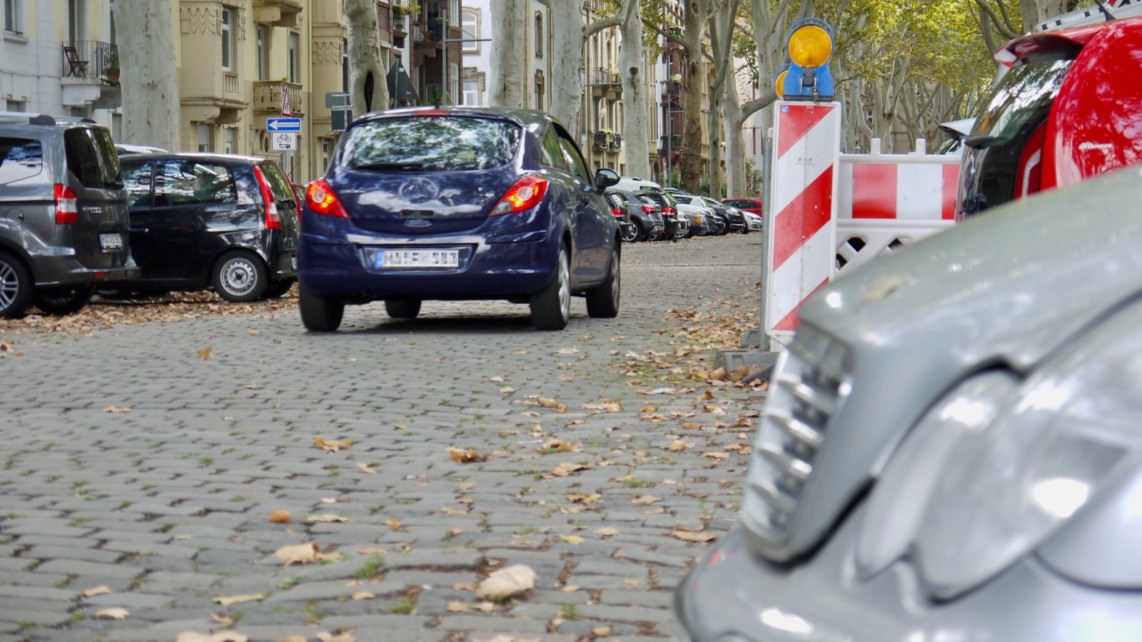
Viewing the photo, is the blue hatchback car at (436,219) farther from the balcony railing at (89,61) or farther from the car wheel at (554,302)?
the balcony railing at (89,61)

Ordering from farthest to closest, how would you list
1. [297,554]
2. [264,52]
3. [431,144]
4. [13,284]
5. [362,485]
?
[264,52]
[13,284]
[431,144]
[362,485]
[297,554]

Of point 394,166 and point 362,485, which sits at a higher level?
point 394,166

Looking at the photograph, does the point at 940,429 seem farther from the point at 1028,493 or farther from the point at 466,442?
the point at 466,442

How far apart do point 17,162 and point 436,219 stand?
567 cm

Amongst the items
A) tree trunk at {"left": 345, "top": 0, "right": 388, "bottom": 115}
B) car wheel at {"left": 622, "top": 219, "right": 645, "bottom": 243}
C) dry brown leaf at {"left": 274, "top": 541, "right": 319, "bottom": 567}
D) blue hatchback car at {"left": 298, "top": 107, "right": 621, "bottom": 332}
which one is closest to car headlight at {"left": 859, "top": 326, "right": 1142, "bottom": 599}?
dry brown leaf at {"left": 274, "top": 541, "right": 319, "bottom": 567}

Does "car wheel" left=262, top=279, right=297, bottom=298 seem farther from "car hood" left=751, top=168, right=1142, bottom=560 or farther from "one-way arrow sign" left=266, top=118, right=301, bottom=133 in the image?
"car hood" left=751, top=168, right=1142, bottom=560

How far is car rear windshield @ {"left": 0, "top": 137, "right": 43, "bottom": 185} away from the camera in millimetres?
17562

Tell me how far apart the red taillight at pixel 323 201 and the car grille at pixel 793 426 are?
11360 millimetres

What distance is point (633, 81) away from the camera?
2269 inches

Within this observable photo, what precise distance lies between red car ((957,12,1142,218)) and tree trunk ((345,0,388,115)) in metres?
25.7

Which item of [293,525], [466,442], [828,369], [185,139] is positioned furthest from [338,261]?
[185,139]

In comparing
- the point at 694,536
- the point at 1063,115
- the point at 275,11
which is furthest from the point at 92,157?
the point at 275,11

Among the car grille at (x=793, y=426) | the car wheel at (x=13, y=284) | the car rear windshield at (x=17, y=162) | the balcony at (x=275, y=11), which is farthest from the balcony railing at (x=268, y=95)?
the car grille at (x=793, y=426)

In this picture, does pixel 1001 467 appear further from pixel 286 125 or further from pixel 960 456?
pixel 286 125
